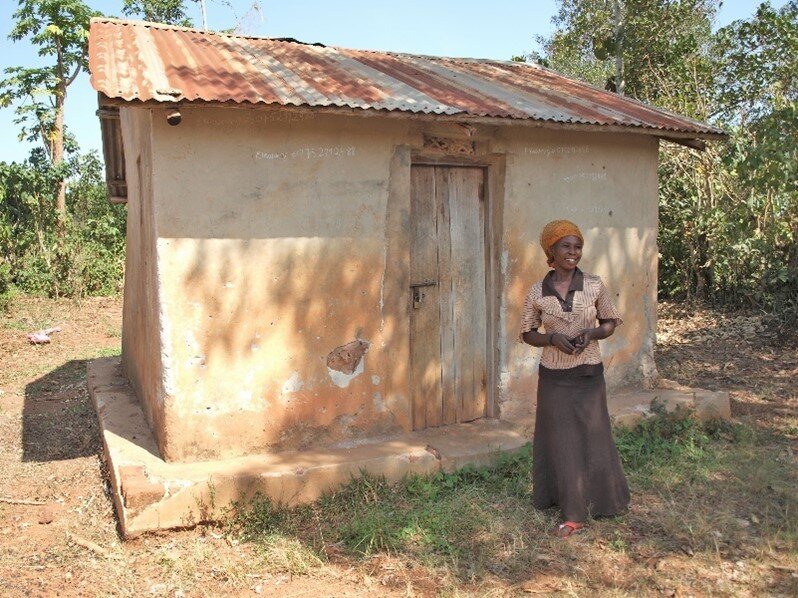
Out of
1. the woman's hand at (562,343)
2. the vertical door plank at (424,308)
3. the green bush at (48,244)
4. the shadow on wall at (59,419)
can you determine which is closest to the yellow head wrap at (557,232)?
the woman's hand at (562,343)

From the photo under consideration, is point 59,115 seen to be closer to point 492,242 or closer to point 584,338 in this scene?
point 492,242

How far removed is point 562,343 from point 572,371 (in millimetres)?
214

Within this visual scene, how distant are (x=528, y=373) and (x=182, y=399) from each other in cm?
267

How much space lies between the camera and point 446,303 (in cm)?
557

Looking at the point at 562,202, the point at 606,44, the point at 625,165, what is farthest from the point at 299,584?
the point at 606,44

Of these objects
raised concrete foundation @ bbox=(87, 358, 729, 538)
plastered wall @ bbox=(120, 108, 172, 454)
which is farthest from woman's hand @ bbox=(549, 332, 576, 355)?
plastered wall @ bbox=(120, 108, 172, 454)

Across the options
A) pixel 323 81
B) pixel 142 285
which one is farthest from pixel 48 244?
pixel 323 81

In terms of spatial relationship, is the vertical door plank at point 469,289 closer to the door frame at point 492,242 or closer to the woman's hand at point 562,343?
the door frame at point 492,242

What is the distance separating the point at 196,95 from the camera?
416 centimetres

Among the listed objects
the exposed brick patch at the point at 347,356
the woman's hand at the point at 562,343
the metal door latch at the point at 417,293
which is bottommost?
the exposed brick patch at the point at 347,356

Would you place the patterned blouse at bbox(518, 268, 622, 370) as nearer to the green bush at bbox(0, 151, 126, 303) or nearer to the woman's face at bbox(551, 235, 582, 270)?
the woman's face at bbox(551, 235, 582, 270)

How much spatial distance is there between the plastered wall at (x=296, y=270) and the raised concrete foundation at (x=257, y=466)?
0.17 m

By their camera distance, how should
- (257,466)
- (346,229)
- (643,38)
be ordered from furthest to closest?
(643,38)
(346,229)
(257,466)

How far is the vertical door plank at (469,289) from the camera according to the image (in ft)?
18.2
